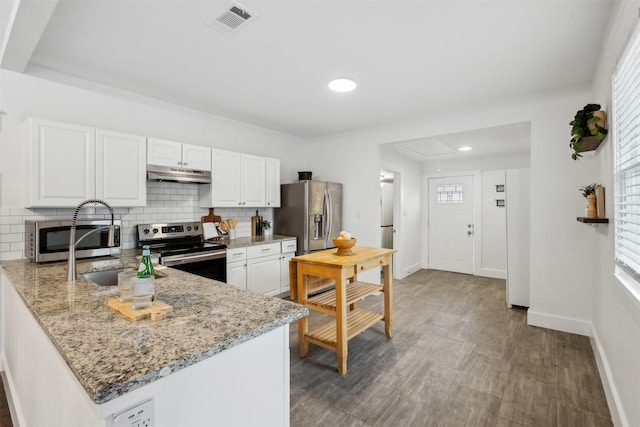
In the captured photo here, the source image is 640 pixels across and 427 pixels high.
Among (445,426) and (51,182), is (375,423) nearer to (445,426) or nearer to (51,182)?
(445,426)

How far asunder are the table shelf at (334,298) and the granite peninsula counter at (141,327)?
1.18 meters

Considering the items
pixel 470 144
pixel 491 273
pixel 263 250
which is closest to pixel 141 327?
pixel 263 250

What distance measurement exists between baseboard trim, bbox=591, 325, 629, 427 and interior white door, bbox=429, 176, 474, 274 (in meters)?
3.45

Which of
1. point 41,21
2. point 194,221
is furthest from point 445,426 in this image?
point 41,21

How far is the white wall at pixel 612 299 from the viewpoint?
5.21 ft

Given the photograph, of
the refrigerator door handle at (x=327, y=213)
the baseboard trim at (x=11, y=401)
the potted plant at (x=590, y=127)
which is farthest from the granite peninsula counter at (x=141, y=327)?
the refrigerator door handle at (x=327, y=213)

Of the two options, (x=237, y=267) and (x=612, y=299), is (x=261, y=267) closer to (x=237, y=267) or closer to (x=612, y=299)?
(x=237, y=267)

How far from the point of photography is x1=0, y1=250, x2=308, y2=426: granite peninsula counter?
847 mm

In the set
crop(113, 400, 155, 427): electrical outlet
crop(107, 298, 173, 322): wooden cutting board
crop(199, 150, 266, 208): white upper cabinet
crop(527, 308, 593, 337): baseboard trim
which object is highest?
crop(199, 150, 266, 208): white upper cabinet

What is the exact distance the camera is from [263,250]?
4.08 meters

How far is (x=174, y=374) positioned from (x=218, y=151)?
10.7 ft

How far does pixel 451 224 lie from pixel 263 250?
4.29 meters

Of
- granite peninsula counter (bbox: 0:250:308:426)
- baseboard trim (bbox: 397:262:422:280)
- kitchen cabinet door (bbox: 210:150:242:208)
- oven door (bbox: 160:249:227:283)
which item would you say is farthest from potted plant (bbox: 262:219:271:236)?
granite peninsula counter (bbox: 0:250:308:426)

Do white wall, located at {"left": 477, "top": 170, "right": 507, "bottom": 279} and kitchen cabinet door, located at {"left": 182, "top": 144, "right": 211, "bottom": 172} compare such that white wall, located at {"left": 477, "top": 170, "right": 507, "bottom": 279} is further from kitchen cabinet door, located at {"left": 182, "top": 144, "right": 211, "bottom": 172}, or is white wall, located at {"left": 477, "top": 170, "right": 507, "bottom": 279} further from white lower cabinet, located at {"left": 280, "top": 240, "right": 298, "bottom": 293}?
kitchen cabinet door, located at {"left": 182, "top": 144, "right": 211, "bottom": 172}
